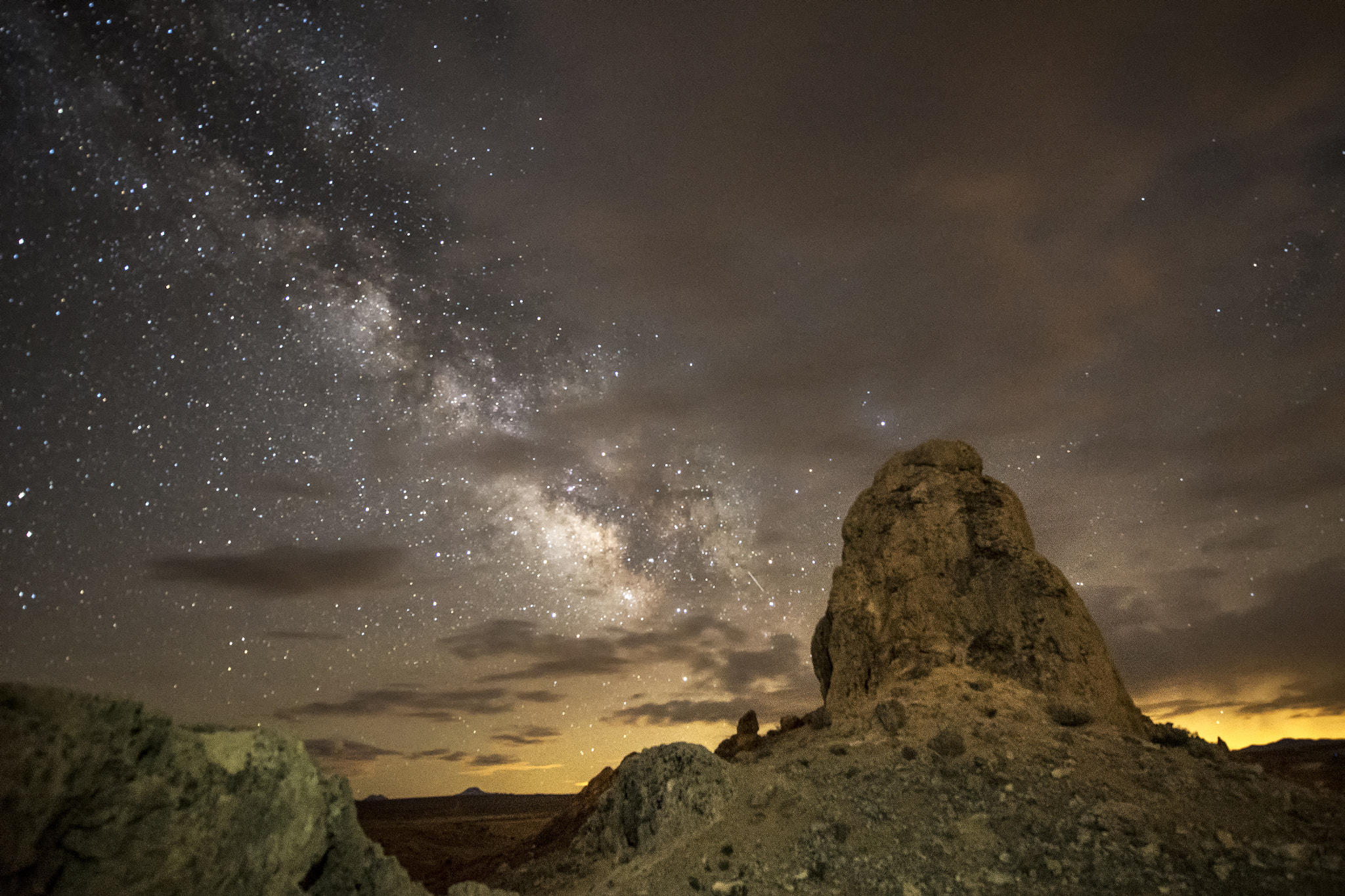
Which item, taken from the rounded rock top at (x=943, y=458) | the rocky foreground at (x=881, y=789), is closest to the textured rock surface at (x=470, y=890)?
the rocky foreground at (x=881, y=789)

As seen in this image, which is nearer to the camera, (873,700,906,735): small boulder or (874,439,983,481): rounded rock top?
(873,700,906,735): small boulder

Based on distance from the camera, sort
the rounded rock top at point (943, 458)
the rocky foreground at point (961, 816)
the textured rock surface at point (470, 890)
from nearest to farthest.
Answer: the rocky foreground at point (961, 816), the textured rock surface at point (470, 890), the rounded rock top at point (943, 458)

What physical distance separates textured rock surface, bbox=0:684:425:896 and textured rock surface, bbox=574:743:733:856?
802 centimetres

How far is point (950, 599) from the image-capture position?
61.9 feet

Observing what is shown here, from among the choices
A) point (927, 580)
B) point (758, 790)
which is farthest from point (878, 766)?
point (927, 580)

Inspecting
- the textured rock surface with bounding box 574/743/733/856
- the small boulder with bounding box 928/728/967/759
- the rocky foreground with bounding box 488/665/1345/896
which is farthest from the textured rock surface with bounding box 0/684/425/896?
the small boulder with bounding box 928/728/967/759

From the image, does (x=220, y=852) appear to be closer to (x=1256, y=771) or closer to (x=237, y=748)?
(x=237, y=748)

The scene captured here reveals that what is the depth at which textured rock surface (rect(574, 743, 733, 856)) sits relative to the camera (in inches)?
561

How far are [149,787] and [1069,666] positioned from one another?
18323mm

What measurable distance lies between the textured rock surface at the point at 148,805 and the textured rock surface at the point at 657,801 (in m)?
8.02

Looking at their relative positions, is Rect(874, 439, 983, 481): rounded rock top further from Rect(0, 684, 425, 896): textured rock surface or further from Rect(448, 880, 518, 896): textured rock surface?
Rect(0, 684, 425, 896): textured rock surface

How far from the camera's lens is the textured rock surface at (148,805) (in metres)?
4.97

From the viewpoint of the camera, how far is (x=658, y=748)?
1634 cm

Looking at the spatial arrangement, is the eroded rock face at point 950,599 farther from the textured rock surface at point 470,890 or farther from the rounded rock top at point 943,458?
the textured rock surface at point 470,890
